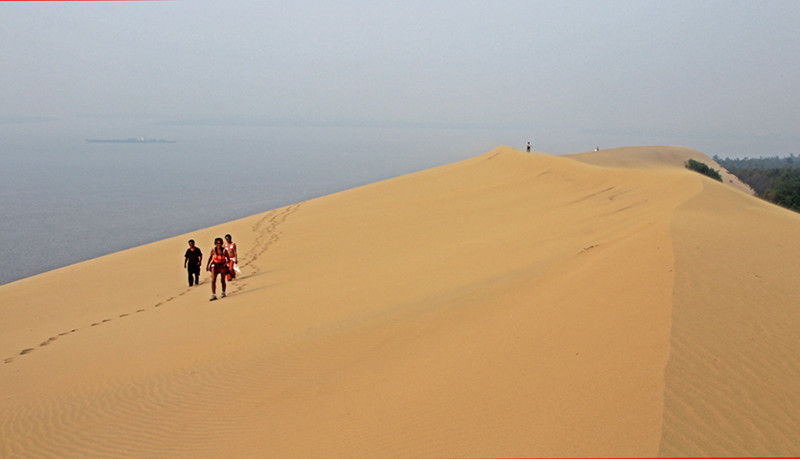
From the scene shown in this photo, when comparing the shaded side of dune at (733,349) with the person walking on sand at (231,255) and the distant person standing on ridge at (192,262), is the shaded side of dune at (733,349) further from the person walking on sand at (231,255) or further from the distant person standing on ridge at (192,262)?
the distant person standing on ridge at (192,262)

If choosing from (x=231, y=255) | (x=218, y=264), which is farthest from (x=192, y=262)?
(x=218, y=264)

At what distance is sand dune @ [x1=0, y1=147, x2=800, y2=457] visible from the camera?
407 centimetres

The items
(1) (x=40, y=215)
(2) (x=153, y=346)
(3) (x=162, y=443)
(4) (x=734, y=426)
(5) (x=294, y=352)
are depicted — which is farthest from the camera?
(1) (x=40, y=215)

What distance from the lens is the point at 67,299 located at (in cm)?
1278

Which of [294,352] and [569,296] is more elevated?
[569,296]

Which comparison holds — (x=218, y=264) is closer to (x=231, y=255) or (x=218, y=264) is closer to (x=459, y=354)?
(x=231, y=255)

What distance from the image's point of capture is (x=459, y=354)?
5723 millimetres

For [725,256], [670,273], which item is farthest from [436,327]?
[725,256]

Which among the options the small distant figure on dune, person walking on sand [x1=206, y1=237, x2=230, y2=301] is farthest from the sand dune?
the small distant figure on dune

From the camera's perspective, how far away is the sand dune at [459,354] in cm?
407

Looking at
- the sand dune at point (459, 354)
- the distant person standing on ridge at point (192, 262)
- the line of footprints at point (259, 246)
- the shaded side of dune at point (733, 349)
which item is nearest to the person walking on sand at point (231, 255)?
the line of footprints at point (259, 246)

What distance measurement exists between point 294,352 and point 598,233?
6.46 meters

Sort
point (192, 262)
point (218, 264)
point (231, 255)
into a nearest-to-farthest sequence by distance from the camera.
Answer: point (218, 264) → point (231, 255) → point (192, 262)

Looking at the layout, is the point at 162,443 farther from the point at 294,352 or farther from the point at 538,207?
the point at 538,207
